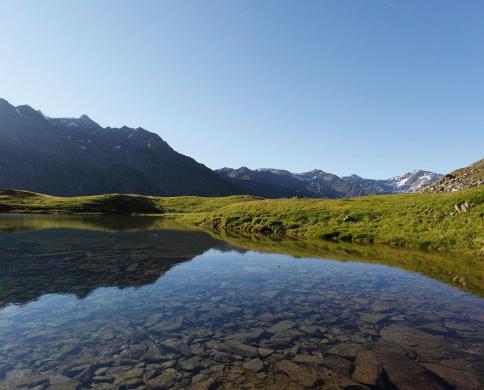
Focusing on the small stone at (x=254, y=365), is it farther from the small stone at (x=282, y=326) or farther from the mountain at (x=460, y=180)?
the mountain at (x=460, y=180)

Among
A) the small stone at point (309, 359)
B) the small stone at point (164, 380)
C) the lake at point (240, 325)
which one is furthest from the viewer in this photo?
the small stone at point (309, 359)

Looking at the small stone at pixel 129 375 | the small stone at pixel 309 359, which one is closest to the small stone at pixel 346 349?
the small stone at pixel 309 359

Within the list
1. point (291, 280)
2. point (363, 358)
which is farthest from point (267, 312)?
point (291, 280)

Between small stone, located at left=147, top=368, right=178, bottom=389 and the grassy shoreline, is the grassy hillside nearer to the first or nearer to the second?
the grassy shoreline

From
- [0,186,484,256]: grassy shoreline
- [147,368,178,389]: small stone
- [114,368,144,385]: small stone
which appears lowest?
[114,368,144,385]: small stone

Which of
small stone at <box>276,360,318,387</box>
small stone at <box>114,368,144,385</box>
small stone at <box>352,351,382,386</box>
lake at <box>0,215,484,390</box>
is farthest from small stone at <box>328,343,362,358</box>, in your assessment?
small stone at <box>114,368,144,385</box>

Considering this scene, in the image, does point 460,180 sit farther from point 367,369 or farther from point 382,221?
point 367,369

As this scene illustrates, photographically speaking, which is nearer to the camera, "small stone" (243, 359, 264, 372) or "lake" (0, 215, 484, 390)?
"lake" (0, 215, 484, 390)

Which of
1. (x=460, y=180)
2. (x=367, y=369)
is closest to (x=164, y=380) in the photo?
(x=367, y=369)

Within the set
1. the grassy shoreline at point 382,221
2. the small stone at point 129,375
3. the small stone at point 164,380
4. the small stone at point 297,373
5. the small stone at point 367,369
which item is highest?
the grassy shoreline at point 382,221

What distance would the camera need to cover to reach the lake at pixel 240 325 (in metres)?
10.7

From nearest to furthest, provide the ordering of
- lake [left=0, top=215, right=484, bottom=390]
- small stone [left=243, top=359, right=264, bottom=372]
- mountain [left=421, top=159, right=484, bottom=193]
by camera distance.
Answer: lake [left=0, top=215, right=484, bottom=390] → small stone [left=243, top=359, right=264, bottom=372] → mountain [left=421, top=159, right=484, bottom=193]

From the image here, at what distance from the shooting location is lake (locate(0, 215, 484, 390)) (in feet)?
35.2

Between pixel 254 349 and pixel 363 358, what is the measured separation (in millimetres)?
3785
